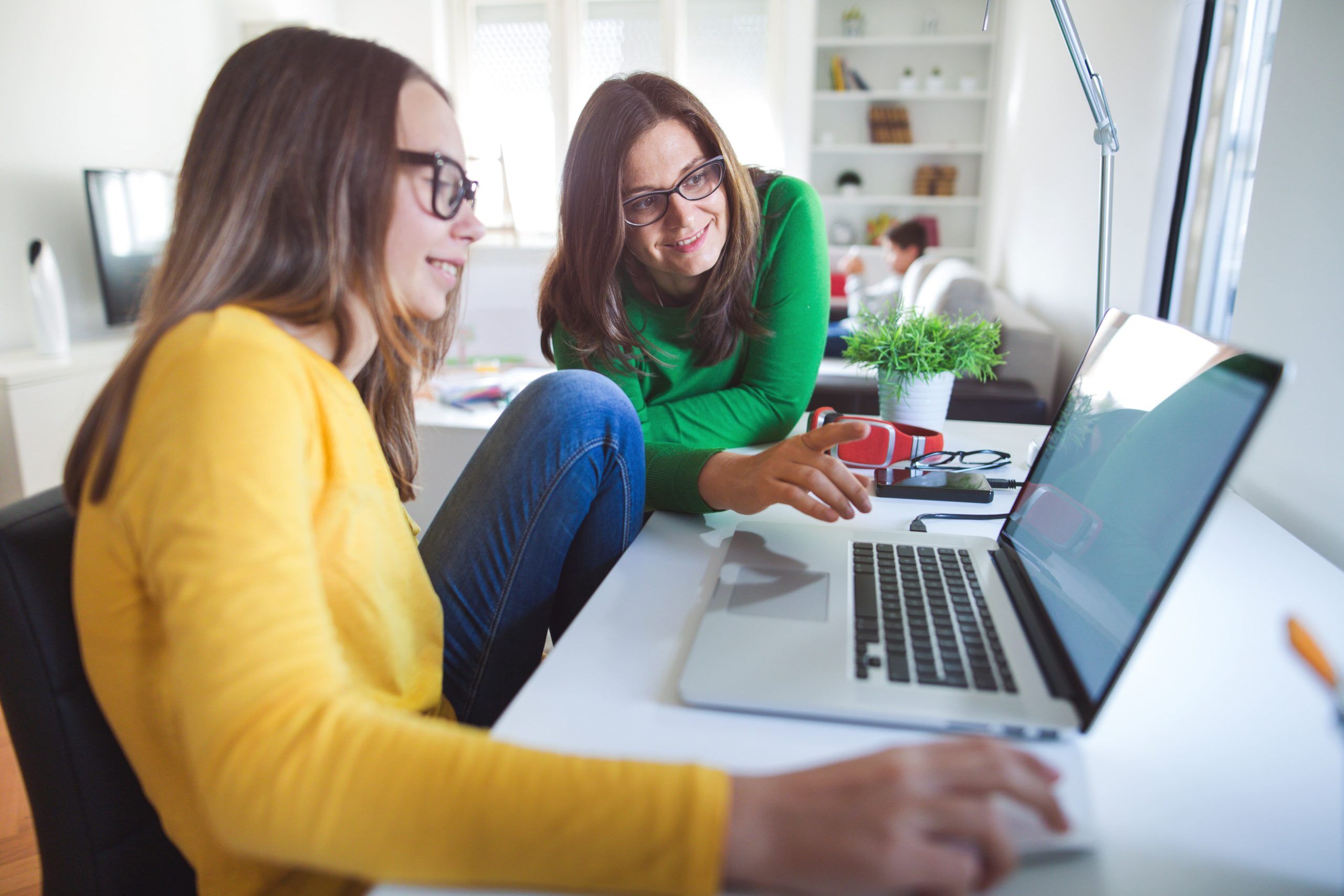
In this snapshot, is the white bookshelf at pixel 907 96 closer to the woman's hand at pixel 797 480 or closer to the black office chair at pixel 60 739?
the woman's hand at pixel 797 480

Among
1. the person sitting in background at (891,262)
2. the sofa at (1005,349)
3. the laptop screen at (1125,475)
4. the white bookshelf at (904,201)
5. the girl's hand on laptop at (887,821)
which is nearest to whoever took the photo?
the girl's hand on laptop at (887,821)

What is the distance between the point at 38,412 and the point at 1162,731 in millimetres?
3391

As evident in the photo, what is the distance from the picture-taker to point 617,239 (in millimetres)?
1224

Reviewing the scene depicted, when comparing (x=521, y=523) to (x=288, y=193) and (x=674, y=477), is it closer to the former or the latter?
(x=674, y=477)

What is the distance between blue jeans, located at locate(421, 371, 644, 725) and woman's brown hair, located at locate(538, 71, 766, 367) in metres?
0.40

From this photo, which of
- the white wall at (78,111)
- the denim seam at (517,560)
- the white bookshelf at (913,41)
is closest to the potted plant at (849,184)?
the white bookshelf at (913,41)

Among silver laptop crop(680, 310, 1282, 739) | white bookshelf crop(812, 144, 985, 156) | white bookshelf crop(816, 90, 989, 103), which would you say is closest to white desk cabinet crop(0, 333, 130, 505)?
silver laptop crop(680, 310, 1282, 739)

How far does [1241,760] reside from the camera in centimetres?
52

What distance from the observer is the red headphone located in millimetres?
1077

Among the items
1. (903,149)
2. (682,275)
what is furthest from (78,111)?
(903,149)

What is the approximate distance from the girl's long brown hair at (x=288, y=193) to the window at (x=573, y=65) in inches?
184

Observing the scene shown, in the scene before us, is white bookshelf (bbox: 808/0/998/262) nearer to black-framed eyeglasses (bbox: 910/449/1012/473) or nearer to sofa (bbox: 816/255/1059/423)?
sofa (bbox: 816/255/1059/423)

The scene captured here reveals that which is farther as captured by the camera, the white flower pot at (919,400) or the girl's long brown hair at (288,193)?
the white flower pot at (919,400)

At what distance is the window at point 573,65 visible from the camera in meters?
5.13
